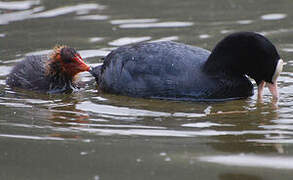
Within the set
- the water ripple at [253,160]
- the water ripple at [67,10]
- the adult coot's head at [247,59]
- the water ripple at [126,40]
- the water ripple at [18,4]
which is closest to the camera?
the water ripple at [253,160]

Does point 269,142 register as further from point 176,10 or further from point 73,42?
point 176,10

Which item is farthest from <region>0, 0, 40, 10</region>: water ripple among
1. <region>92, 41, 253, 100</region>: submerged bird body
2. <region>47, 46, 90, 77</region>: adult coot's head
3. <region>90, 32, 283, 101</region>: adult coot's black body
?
<region>90, 32, 283, 101</region>: adult coot's black body

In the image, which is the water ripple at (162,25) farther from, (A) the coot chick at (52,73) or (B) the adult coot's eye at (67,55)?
(B) the adult coot's eye at (67,55)

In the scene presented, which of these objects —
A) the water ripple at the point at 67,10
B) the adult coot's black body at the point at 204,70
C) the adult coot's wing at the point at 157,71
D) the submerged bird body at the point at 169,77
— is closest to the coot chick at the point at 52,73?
the adult coot's wing at the point at 157,71

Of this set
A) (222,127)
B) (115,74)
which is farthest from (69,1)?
(222,127)

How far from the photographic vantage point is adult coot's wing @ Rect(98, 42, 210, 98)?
294 inches

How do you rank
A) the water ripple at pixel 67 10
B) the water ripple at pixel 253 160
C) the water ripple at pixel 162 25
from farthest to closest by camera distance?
the water ripple at pixel 67 10 → the water ripple at pixel 162 25 → the water ripple at pixel 253 160

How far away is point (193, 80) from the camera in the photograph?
7.45 meters

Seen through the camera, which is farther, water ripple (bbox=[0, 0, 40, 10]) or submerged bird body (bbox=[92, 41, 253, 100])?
water ripple (bbox=[0, 0, 40, 10])

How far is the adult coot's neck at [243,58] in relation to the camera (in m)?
7.31

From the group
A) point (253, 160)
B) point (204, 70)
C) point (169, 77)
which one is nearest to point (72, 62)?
point (169, 77)

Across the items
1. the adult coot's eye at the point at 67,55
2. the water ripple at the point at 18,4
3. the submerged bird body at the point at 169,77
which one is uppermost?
the water ripple at the point at 18,4

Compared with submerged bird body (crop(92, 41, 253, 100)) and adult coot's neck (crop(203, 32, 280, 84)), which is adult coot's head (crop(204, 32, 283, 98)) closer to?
adult coot's neck (crop(203, 32, 280, 84))

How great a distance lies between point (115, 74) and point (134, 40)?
238 centimetres
